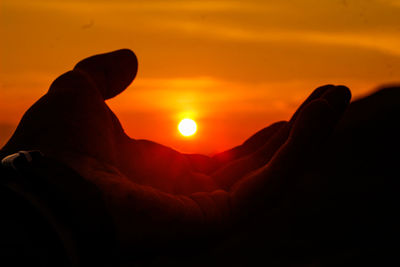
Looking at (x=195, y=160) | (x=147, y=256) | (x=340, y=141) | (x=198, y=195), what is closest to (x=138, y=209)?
(x=147, y=256)

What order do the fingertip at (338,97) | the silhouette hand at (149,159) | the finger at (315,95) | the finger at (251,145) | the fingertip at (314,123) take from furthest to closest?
the finger at (251,145) < the finger at (315,95) < the fingertip at (338,97) < the fingertip at (314,123) < the silhouette hand at (149,159)

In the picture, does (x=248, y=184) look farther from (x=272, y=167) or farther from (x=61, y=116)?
(x=61, y=116)

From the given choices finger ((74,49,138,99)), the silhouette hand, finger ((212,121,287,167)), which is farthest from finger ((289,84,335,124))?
finger ((74,49,138,99))

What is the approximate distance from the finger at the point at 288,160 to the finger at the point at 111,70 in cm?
73

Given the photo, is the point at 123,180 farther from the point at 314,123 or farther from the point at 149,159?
the point at 314,123

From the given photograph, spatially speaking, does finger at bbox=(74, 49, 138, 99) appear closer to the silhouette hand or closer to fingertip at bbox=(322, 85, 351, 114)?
the silhouette hand

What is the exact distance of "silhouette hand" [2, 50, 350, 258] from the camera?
1860 millimetres

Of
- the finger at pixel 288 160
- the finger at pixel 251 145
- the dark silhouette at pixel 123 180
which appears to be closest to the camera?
the dark silhouette at pixel 123 180

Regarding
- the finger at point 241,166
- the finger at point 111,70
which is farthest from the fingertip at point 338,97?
the finger at point 111,70

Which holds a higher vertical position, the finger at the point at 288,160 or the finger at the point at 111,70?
the finger at the point at 111,70

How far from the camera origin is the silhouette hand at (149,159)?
6.10ft

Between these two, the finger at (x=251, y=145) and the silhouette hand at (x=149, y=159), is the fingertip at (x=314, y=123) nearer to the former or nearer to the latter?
the silhouette hand at (x=149, y=159)

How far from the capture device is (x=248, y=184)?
7.38 feet

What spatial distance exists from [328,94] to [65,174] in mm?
1508
